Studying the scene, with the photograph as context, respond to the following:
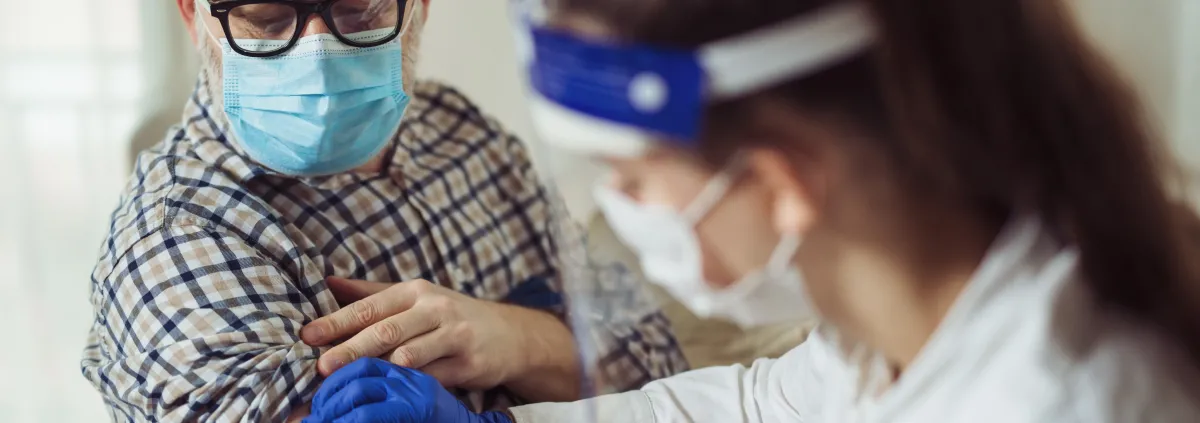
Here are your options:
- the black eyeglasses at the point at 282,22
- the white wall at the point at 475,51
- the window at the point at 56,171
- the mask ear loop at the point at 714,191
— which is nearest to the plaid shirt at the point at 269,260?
the black eyeglasses at the point at 282,22

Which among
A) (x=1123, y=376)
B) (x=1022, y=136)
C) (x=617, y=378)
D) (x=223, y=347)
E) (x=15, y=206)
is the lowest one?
(x=15, y=206)

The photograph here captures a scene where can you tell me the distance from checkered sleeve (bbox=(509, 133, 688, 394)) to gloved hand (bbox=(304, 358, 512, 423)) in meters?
0.17

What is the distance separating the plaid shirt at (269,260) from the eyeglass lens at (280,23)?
13 cm

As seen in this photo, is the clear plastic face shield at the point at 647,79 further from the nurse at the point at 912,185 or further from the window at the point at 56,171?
the window at the point at 56,171

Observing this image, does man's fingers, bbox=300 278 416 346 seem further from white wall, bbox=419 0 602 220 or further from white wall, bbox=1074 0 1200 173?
white wall, bbox=1074 0 1200 173

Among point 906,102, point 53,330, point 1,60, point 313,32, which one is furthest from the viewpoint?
point 53,330

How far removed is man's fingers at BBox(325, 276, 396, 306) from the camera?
1259 mm

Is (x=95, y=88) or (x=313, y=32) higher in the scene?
(x=313, y=32)

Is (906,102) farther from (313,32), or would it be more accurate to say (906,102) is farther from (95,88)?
(95,88)

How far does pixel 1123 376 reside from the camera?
2.32 ft

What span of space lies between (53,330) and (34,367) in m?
0.09

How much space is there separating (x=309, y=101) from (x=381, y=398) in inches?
15.0

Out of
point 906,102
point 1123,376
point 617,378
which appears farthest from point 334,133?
point 1123,376

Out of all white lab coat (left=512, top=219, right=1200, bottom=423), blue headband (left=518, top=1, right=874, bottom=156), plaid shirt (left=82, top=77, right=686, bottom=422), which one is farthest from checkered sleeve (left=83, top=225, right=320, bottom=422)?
white lab coat (left=512, top=219, right=1200, bottom=423)
